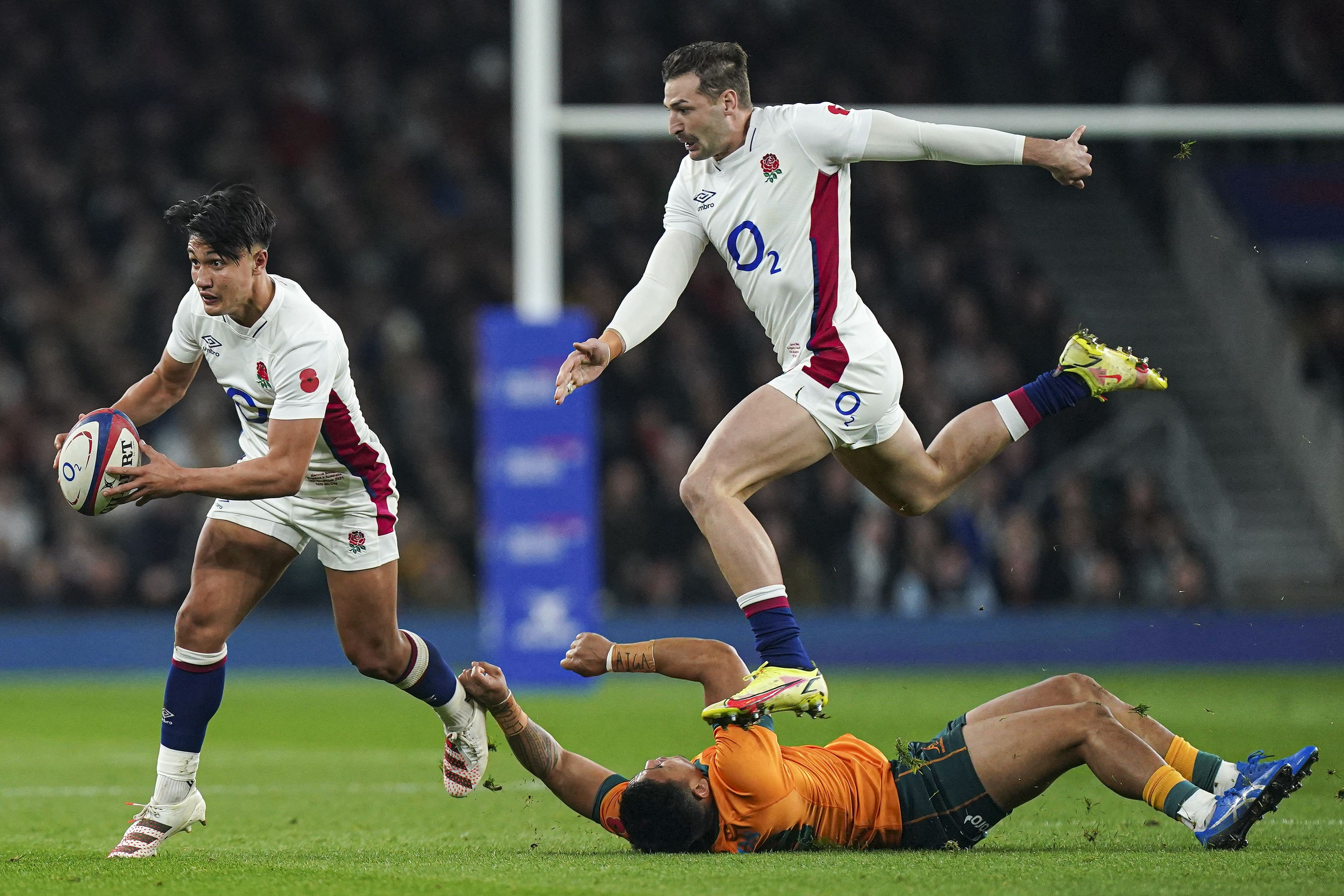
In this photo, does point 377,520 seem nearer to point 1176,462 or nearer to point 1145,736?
point 1145,736

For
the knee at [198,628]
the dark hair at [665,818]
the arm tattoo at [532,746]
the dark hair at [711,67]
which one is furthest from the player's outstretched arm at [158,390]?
the dark hair at [665,818]

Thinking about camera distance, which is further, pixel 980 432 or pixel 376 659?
pixel 980 432

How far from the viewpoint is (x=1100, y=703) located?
4871 mm

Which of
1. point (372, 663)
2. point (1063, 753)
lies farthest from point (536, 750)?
point (1063, 753)

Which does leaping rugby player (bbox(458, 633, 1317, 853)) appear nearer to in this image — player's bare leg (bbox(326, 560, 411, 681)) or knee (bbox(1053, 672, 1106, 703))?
knee (bbox(1053, 672, 1106, 703))

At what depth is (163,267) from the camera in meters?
15.4

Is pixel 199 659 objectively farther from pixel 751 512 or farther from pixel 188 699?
pixel 751 512

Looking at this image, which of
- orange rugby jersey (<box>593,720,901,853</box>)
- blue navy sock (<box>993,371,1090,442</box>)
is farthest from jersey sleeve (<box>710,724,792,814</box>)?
blue navy sock (<box>993,371,1090,442</box>)

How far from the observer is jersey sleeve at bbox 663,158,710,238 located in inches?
235

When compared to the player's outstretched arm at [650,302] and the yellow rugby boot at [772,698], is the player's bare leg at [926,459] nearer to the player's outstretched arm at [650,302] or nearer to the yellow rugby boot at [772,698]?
the player's outstretched arm at [650,302]

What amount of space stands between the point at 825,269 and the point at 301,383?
180cm

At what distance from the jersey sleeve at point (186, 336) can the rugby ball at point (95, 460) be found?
1.90 feet

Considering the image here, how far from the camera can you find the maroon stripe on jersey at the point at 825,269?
5.72m

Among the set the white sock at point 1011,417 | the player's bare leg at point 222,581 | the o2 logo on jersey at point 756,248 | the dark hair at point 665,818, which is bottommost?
the dark hair at point 665,818
